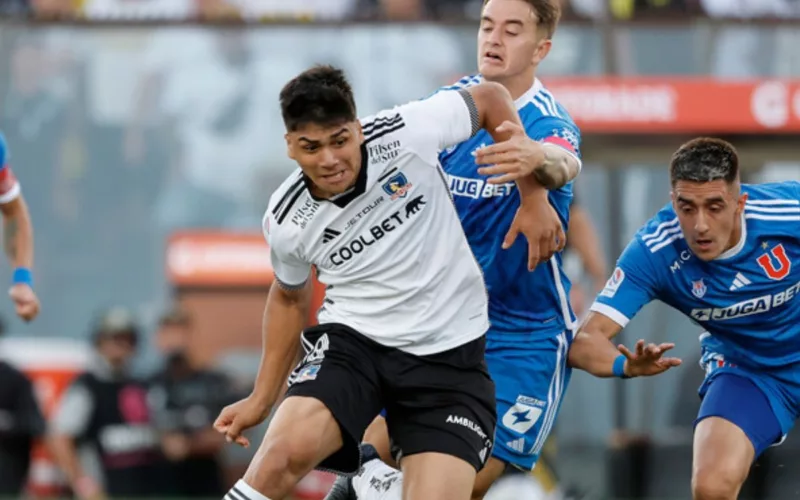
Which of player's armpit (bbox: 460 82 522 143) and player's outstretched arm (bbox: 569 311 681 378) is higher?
player's armpit (bbox: 460 82 522 143)

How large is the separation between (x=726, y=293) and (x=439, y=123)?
1747 mm

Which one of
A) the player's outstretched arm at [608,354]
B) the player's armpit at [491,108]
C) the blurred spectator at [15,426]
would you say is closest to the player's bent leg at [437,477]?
the player's outstretched arm at [608,354]

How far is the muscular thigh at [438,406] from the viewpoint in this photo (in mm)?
6324

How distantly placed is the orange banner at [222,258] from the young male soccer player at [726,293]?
5.84m

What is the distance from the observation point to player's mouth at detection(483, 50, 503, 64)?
273 inches

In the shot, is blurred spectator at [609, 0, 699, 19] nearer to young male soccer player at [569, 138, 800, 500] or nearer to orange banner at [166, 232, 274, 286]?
orange banner at [166, 232, 274, 286]

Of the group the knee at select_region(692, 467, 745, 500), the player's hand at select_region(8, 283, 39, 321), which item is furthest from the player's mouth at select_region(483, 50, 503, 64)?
the player's hand at select_region(8, 283, 39, 321)

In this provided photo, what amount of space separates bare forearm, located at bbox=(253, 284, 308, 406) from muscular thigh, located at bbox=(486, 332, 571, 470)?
3.03 ft

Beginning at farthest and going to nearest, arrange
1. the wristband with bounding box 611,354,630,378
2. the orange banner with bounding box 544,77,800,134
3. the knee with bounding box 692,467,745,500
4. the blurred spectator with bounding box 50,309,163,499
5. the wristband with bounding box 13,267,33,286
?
the orange banner with bounding box 544,77,800,134
the blurred spectator with bounding box 50,309,163,499
the wristband with bounding box 13,267,33,286
the knee with bounding box 692,467,745,500
the wristband with bounding box 611,354,630,378

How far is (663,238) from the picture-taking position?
729 cm

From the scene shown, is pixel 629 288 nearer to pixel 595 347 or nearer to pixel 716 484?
pixel 595 347

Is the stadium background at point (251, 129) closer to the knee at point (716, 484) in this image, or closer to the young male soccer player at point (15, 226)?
the young male soccer player at point (15, 226)

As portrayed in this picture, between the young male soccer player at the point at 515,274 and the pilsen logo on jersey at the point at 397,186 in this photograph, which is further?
the young male soccer player at the point at 515,274

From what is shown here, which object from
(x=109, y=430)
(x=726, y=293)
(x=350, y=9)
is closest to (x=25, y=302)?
(x=726, y=293)
